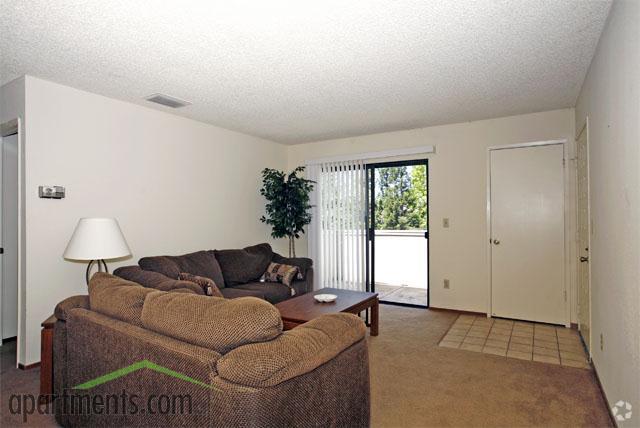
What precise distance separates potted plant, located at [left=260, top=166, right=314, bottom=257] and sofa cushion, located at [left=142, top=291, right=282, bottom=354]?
3.63 metres

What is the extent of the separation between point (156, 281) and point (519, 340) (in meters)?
3.36

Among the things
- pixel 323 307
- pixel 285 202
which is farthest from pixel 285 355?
pixel 285 202

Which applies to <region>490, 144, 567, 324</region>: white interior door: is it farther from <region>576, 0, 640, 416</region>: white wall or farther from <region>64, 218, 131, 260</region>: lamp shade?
<region>64, 218, 131, 260</region>: lamp shade

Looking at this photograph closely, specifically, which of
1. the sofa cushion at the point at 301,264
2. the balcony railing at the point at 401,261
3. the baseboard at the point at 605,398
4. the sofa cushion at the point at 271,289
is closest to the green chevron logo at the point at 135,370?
the sofa cushion at the point at 271,289

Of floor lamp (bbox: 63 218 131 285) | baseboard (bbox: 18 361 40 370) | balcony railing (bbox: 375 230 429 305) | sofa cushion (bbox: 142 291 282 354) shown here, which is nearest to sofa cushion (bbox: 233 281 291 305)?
floor lamp (bbox: 63 218 131 285)

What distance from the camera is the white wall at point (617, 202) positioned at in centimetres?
170

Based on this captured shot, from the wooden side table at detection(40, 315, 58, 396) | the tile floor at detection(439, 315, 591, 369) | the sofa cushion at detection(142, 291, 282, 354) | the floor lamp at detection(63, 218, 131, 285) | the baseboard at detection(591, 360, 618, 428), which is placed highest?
the floor lamp at detection(63, 218, 131, 285)

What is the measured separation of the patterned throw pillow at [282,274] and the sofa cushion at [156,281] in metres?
1.69

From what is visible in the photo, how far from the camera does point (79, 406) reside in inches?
75.7

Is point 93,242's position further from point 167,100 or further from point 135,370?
point 135,370

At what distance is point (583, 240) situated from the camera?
356cm

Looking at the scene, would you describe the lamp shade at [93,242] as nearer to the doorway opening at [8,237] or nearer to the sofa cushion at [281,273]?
the doorway opening at [8,237]

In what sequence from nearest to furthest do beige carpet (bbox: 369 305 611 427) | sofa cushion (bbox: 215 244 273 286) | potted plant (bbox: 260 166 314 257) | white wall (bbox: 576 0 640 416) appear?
white wall (bbox: 576 0 640 416) → beige carpet (bbox: 369 305 611 427) → sofa cushion (bbox: 215 244 273 286) → potted plant (bbox: 260 166 314 257)

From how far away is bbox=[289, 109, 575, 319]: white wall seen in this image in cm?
443
